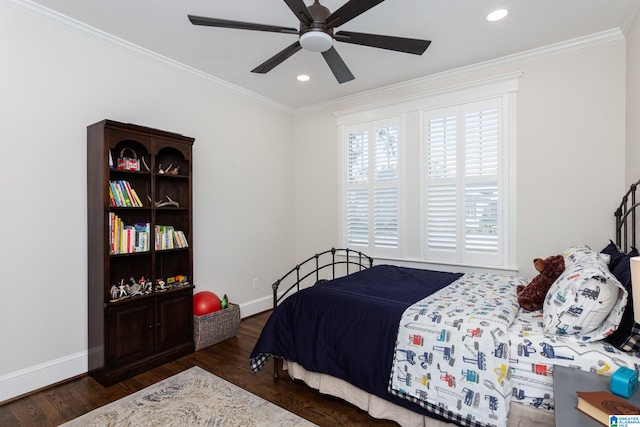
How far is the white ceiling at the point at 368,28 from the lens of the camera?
99.6 inches

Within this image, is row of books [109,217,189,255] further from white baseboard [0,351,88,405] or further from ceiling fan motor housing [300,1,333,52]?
ceiling fan motor housing [300,1,333,52]

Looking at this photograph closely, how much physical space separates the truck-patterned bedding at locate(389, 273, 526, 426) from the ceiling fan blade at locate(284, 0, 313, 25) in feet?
6.30

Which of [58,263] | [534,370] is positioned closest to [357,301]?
[534,370]

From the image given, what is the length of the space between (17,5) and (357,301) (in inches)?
130

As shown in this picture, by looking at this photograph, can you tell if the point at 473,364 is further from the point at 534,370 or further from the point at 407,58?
the point at 407,58

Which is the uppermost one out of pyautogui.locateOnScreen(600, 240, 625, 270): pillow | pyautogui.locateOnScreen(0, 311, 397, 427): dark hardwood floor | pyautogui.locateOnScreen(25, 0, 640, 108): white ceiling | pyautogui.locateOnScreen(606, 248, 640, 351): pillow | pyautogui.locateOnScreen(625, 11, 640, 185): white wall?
pyautogui.locateOnScreen(25, 0, 640, 108): white ceiling

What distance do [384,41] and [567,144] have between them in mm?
2180

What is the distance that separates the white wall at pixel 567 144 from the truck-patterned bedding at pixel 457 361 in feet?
5.07

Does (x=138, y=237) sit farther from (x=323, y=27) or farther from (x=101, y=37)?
(x=323, y=27)

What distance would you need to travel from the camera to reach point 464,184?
3.65m

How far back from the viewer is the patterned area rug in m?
2.15

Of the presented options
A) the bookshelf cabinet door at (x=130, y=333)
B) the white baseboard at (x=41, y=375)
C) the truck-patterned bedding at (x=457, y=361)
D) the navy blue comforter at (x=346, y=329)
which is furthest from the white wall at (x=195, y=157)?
the truck-patterned bedding at (x=457, y=361)

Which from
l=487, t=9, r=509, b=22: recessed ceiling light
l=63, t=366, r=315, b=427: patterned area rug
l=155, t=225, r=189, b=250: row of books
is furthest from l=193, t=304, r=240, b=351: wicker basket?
l=487, t=9, r=509, b=22: recessed ceiling light

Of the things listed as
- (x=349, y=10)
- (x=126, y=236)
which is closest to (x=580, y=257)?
(x=349, y=10)
